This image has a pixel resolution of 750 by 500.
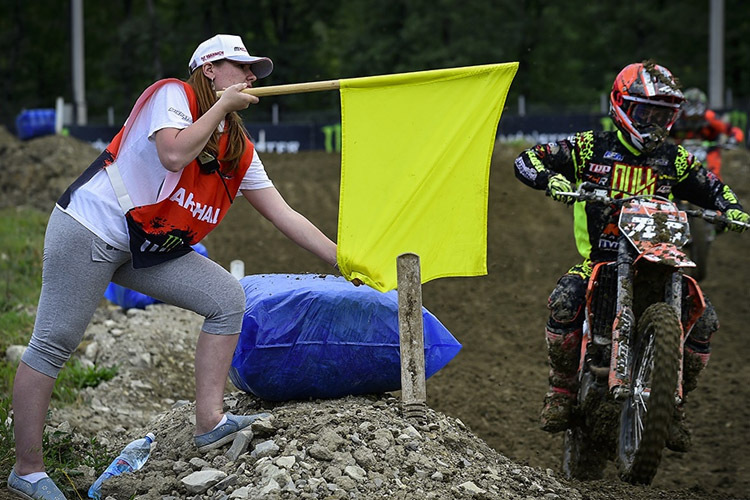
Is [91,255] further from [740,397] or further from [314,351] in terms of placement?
[740,397]

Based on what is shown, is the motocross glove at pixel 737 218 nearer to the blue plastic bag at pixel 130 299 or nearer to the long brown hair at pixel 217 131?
the long brown hair at pixel 217 131

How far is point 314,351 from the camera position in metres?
5.02

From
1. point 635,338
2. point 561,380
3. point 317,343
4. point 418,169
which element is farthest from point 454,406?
point 418,169

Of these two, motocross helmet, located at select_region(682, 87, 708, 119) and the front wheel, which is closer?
the front wheel

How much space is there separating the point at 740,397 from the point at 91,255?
5.57 metres

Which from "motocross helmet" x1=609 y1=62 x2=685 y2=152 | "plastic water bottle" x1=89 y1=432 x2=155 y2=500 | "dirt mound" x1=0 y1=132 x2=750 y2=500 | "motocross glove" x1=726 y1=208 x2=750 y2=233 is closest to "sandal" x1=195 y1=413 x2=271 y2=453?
Answer: "dirt mound" x1=0 y1=132 x2=750 y2=500

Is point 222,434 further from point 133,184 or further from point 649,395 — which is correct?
point 649,395

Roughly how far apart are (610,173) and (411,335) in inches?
68.2

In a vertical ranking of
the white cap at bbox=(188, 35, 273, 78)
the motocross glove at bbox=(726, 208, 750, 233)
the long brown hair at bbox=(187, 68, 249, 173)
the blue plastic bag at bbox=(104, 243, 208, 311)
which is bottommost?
the blue plastic bag at bbox=(104, 243, 208, 311)

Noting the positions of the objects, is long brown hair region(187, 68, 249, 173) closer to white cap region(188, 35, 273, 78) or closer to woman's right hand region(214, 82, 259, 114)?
white cap region(188, 35, 273, 78)

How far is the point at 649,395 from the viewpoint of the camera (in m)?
4.93

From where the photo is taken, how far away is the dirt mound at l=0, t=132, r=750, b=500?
431 centimetres

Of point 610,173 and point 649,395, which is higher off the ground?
point 610,173

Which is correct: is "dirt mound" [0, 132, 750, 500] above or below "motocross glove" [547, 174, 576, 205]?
below
